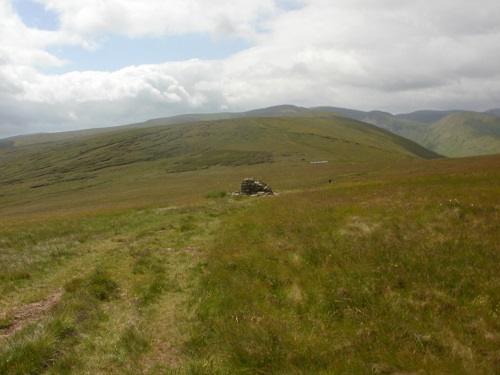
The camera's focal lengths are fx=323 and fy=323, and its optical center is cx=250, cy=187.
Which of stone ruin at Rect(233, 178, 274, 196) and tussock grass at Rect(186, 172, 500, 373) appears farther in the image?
stone ruin at Rect(233, 178, 274, 196)

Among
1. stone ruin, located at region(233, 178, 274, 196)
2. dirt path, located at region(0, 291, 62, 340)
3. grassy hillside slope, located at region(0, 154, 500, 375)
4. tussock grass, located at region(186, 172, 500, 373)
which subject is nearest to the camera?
tussock grass, located at region(186, 172, 500, 373)

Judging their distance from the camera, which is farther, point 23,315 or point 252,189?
point 252,189

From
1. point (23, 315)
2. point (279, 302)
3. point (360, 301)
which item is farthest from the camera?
point (23, 315)

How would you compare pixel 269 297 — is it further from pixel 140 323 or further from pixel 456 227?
pixel 456 227

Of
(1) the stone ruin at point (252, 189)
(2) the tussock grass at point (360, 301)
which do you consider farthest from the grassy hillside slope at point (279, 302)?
(1) the stone ruin at point (252, 189)

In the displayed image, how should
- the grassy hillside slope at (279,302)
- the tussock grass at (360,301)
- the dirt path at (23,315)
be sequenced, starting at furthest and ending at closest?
the dirt path at (23,315) < the grassy hillside slope at (279,302) < the tussock grass at (360,301)

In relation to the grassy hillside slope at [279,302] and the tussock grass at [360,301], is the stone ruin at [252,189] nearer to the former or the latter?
the grassy hillside slope at [279,302]

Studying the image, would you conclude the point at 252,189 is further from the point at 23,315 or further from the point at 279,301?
the point at 23,315

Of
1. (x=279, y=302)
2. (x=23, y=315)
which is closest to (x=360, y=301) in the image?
(x=279, y=302)

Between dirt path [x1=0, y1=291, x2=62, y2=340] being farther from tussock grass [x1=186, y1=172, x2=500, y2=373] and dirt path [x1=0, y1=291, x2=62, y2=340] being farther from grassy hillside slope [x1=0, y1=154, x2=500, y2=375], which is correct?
tussock grass [x1=186, y1=172, x2=500, y2=373]

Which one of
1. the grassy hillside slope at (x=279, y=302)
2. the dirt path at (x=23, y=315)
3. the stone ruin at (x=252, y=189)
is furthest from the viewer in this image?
the stone ruin at (x=252, y=189)

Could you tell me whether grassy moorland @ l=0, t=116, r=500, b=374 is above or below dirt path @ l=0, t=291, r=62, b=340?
above

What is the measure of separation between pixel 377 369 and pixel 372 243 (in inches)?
271

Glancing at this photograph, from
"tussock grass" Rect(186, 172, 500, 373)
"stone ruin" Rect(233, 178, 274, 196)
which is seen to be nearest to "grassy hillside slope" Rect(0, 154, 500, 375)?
"tussock grass" Rect(186, 172, 500, 373)
